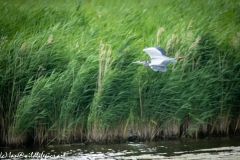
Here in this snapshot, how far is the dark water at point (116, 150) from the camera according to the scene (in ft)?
26.9

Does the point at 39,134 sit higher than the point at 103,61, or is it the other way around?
the point at 103,61

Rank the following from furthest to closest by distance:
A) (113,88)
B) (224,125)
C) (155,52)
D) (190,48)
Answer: (224,125) → (190,48) → (113,88) → (155,52)

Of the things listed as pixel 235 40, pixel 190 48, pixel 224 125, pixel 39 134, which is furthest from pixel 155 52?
pixel 39 134

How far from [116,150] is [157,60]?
1775 millimetres

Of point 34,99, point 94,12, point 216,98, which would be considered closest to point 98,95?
point 34,99

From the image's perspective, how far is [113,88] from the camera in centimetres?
936

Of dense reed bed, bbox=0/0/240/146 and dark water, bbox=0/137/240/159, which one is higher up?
dense reed bed, bbox=0/0/240/146

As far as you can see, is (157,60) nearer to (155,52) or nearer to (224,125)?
(155,52)

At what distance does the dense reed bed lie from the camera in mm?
9055

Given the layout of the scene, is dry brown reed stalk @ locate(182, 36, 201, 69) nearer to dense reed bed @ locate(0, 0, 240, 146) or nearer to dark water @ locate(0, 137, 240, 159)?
dense reed bed @ locate(0, 0, 240, 146)

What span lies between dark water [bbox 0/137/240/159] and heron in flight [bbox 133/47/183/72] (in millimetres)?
1438

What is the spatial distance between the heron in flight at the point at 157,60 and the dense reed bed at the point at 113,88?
48 cm

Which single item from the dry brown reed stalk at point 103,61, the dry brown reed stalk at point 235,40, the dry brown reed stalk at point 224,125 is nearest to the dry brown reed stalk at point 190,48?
the dry brown reed stalk at point 235,40

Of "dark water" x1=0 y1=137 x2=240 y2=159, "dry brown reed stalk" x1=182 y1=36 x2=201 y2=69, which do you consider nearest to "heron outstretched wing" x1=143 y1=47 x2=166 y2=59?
"dry brown reed stalk" x1=182 y1=36 x2=201 y2=69
